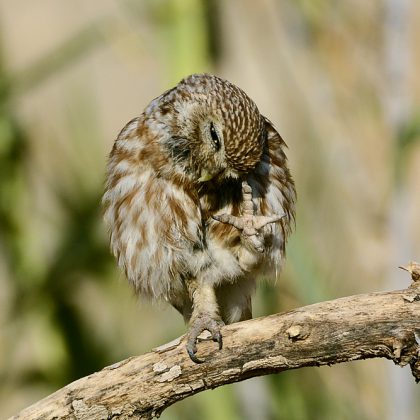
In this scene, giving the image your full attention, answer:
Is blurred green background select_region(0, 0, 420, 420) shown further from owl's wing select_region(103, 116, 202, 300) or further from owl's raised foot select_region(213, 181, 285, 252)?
owl's raised foot select_region(213, 181, 285, 252)

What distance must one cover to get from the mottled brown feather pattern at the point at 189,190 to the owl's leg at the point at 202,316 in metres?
0.02

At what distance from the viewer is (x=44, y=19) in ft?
23.9

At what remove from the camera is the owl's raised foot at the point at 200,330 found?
3188 mm

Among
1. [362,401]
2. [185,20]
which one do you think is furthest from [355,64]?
→ [362,401]

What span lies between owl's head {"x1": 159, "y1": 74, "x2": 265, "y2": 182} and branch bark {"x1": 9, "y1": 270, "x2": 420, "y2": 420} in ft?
1.92

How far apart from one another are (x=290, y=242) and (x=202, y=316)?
62 centimetres

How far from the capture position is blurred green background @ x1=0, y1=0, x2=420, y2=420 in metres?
4.36

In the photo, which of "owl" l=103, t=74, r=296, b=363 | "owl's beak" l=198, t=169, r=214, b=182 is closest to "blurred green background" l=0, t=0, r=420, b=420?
"owl" l=103, t=74, r=296, b=363

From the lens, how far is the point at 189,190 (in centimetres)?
362

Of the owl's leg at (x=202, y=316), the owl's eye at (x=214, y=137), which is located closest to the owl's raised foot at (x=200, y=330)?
the owl's leg at (x=202, y=316)

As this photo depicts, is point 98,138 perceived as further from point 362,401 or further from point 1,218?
point 362,401

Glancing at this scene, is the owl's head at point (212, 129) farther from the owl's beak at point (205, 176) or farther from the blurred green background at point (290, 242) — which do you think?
the blurred green background at point (290, 242)

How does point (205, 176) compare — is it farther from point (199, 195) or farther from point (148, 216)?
point (148, 216)

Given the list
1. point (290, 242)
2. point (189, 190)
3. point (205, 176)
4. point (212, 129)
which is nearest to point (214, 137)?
point (212, 129)
